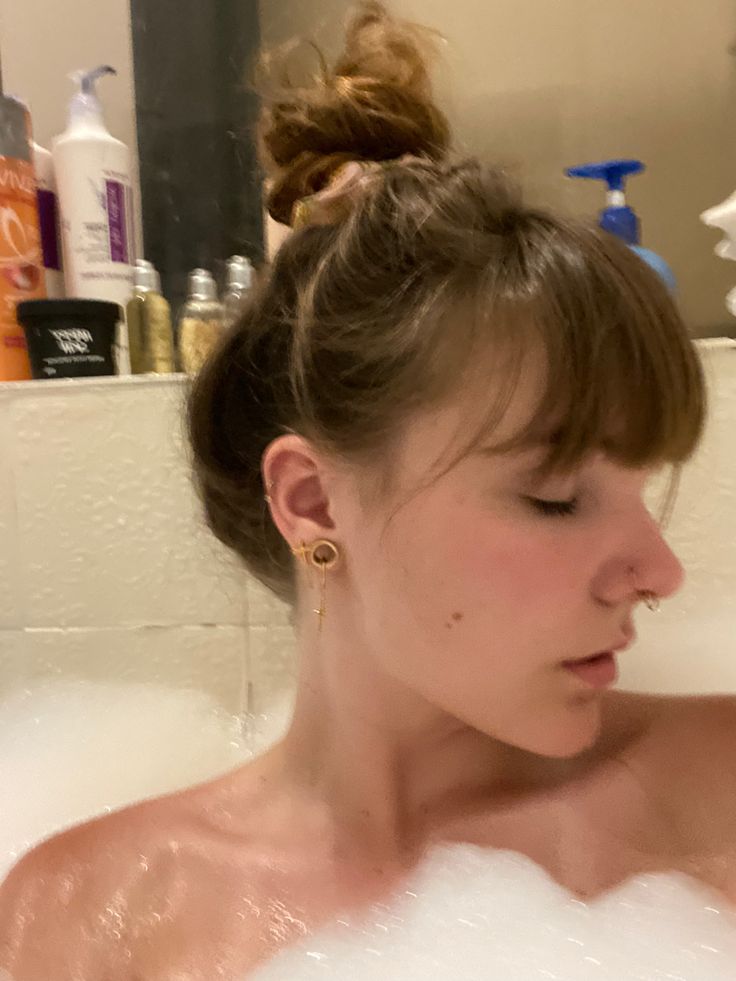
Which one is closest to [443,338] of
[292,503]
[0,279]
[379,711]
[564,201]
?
[292,503]

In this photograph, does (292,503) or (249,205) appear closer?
(292,503)

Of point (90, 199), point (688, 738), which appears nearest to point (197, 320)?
point (90, 199)

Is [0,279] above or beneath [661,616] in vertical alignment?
above

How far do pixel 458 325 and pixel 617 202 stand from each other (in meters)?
0.45

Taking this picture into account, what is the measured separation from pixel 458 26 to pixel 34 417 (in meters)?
0.71

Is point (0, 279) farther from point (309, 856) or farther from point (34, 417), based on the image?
point (309, 856)

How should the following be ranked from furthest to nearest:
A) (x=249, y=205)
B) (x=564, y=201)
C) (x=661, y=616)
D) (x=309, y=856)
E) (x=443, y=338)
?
(x=249, y=205)
(x=564, y=201)
(x=661, y=616)
(x=309, y=856)
(x=443, y=338)

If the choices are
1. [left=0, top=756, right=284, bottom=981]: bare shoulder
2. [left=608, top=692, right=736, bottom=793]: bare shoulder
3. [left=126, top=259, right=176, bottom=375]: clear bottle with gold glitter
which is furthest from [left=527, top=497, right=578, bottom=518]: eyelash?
[left=126, top=259, right=176, bottom=375]: clear bottle with gold glitter

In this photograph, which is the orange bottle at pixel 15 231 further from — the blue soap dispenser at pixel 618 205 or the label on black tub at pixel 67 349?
the blue soap dispenser at pixel 618 205

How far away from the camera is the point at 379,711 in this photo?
640 millimetres

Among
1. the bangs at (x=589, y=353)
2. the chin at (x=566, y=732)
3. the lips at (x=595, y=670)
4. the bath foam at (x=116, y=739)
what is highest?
the bangs at (x=589, y=353)

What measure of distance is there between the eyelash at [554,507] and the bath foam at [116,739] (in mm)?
499

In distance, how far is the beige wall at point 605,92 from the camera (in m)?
0.99

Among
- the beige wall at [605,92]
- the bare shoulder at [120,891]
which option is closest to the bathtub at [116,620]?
the bare shoulder at [120,891]
